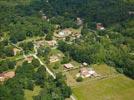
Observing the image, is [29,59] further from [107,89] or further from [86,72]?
[107,89]

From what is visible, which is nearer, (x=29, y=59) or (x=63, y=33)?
(x=29, y=59)

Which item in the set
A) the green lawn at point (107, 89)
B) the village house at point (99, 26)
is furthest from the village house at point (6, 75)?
the village house at point (99, 26)

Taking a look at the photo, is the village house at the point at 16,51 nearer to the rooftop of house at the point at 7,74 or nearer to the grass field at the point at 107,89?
the rooftop of house at the point at 7,74

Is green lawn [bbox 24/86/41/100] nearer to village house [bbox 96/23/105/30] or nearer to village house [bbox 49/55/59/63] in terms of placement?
village house [bbox 49/55/59/63]

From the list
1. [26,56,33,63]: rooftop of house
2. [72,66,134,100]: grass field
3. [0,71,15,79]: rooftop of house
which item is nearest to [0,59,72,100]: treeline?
[0,71,15,79]: rooftop of house

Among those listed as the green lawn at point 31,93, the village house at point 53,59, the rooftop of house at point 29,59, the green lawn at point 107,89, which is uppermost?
the rooftop of house at point 29,59

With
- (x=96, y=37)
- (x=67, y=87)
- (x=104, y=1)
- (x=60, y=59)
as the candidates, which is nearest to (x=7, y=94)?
(x=67, y=87)

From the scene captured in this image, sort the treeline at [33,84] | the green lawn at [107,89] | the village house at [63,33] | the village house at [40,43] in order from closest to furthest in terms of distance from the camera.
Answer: the treeline at [33,84] → the green lawn at [107,89] → the village house at [40,43] → the village house at [63,33]

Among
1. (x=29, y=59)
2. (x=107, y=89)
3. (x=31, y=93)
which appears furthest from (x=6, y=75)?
(x=107, y=89)

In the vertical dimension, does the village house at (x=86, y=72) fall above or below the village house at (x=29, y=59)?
below
